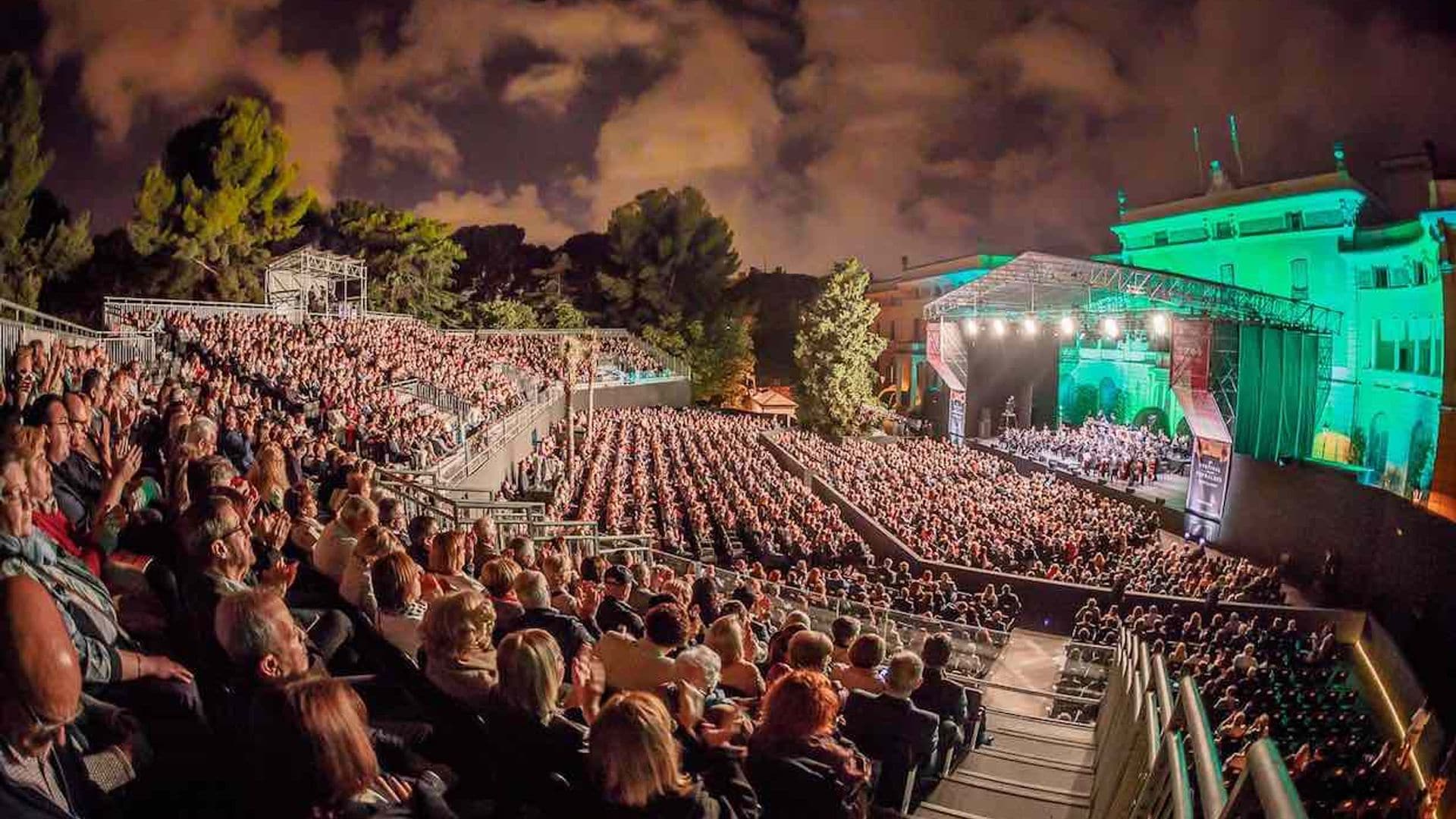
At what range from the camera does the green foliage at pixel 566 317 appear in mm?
46375

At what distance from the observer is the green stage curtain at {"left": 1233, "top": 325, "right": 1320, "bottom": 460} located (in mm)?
18562

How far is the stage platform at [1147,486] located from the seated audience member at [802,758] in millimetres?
19979

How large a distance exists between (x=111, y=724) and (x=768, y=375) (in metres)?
52.0

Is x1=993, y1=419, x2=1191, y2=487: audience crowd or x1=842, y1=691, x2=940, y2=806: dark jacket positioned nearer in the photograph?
x1=842, y1=691, x2=940, y2=806: dark jacket

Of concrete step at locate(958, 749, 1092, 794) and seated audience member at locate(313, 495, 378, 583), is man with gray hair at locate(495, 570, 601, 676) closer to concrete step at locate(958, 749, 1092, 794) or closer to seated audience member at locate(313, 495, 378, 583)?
seated audience member at locate(313, 495, 378, 583)

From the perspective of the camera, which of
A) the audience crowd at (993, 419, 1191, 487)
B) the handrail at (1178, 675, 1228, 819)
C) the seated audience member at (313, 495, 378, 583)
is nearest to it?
the handrail at (1178, 675, 1228, 819)

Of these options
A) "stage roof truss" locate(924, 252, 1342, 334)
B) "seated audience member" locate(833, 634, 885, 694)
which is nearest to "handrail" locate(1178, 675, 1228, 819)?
"seated audience member" locate(833, 634, 885, 694)

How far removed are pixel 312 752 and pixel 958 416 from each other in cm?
3239

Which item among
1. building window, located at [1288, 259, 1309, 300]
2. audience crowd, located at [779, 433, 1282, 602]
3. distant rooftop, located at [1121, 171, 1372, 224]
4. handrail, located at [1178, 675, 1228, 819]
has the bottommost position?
audience crowd, located at [779, 433, 1282, 602]

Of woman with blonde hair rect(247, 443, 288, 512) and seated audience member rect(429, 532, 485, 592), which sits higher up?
woman with blonde hair rect(247, 443, 288, 512)

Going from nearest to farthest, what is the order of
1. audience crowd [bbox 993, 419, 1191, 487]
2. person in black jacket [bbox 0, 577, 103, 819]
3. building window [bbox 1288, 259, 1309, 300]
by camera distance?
person in black jacket [bbox 0, 577, 103, 819] → audience crowd [bbox 993, 419, 1191, 487] → building window [bbox 1288, 259, 1309, 300]

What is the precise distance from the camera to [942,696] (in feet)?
15.8

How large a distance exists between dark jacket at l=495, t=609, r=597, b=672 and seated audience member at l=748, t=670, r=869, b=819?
119cm

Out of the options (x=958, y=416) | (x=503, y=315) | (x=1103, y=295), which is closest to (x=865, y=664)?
(x=1103, y=295)
